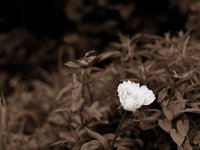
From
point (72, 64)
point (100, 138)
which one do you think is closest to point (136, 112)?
point (100, 138)

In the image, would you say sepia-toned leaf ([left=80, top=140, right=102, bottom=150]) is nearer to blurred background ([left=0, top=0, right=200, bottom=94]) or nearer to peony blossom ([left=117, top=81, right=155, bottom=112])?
peony blossom ([left=117, top=81, right=155, bottom=112])

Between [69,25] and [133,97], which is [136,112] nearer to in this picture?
[133,97]

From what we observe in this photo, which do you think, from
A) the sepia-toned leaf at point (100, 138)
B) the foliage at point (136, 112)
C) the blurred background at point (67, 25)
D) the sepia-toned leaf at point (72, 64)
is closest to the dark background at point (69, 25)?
the blurred background at point (67, 25)

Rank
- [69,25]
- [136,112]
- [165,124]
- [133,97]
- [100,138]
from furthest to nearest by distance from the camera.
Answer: [69,25] < [136,112] < [100,138] < [165,124] < [133,97]

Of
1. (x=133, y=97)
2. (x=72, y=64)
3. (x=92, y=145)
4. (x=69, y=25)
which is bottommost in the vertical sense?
(x=92, y=145)

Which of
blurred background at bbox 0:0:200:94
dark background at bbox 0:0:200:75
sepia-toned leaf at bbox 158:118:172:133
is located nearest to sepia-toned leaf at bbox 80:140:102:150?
sepia-toned leaf at bbox 158:118:172:133

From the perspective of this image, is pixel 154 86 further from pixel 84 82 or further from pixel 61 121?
pixel 61 121
